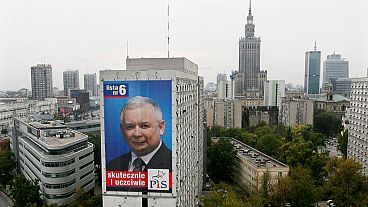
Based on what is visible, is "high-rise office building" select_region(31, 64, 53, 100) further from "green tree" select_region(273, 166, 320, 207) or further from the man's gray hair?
the man's gray hair

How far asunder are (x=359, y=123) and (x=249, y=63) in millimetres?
62656

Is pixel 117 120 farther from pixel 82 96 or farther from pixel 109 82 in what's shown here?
pixel 82 96

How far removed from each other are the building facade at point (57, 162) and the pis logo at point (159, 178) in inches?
346

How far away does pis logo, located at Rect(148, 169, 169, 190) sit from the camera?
35.9ft

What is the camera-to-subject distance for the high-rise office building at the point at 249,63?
81.6 m

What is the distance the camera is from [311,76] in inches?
3748

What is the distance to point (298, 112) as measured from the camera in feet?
140

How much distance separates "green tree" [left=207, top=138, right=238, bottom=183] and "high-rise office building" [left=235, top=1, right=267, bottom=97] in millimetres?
57509

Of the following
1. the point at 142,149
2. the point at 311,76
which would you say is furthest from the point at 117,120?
the point at 311,76

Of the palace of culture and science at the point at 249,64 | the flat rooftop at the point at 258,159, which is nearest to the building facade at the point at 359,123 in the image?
the flat rooftop at the point at 258,159

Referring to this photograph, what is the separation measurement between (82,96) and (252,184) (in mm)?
63168

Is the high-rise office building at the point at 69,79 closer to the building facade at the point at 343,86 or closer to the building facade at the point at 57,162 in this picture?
the building facade at the point at 343,86

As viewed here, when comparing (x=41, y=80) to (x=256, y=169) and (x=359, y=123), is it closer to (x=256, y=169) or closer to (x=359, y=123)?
(x=256, y=169)

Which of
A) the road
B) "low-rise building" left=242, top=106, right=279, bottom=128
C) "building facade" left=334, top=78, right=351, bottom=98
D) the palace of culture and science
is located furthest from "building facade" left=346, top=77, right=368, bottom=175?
"building facade" left=334, top=78, right=351, bottom=98
